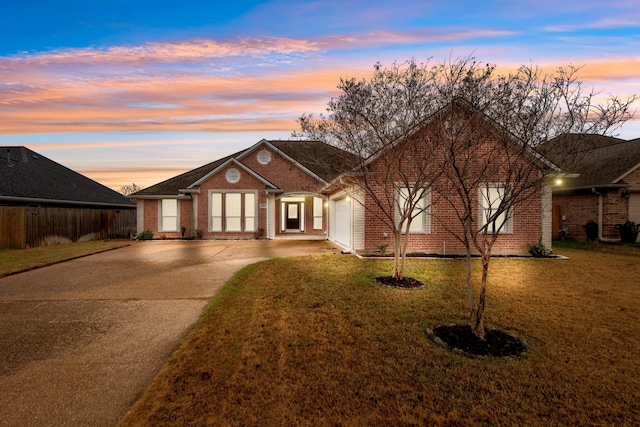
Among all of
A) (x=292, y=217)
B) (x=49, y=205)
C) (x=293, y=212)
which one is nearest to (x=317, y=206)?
(x=293, y=212)

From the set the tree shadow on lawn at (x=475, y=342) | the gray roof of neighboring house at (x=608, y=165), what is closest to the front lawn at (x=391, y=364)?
the tree shadow on lawn at (x=475, y=342)

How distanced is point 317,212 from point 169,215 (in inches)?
381

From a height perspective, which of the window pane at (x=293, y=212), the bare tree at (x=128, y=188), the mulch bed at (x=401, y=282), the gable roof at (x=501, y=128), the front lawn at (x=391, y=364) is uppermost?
the bare tree at (x=128, y=188)

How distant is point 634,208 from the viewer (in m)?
16.0

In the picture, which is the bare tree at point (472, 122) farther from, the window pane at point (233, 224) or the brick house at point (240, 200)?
the window pane at point (233, 224)

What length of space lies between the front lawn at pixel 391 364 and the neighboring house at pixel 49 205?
49.9ft

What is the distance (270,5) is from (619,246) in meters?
18.5

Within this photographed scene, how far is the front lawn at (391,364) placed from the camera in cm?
280

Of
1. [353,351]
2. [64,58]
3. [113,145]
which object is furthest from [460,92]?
[113,145]

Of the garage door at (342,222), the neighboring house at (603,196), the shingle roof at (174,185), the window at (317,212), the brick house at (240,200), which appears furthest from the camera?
the window at (317,212)

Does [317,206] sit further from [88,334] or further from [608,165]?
[88,334]

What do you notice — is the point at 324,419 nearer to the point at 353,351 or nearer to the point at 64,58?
the point at 353,351

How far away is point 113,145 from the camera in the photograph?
25.7m

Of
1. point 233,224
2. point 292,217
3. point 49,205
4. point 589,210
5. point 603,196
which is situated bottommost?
point 233,224
